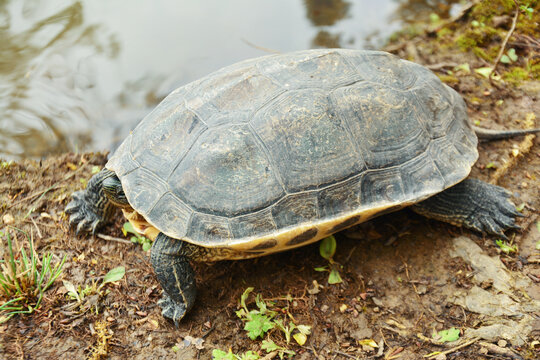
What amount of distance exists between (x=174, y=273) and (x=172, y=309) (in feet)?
1.22

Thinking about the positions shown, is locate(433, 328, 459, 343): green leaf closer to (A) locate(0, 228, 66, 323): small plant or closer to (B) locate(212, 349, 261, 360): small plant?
(B) locate(212, 349, 261, 360): small plant

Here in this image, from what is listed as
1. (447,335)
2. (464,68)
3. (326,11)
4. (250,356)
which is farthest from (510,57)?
(250,356)

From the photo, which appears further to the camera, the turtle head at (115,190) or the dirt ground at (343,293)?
the turtle head at (115,190)

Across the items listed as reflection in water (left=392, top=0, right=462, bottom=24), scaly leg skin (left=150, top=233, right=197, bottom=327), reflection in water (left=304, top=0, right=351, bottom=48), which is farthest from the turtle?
reflection in water (left=392, top=0, right=462, bottom=24)

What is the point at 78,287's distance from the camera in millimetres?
3738

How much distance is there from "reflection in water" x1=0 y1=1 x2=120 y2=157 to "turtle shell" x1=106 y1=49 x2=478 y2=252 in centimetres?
294

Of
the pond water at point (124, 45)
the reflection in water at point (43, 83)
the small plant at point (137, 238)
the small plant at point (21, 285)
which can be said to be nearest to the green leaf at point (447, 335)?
the small plant at point (137, 238)

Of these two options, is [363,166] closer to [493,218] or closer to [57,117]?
[493,218]

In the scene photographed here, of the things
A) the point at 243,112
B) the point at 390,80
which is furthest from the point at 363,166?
the point at 243,112

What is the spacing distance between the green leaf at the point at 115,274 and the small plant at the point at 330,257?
6.40 feet

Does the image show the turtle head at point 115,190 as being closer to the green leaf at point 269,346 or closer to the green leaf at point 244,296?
the green leaf at point 244,296

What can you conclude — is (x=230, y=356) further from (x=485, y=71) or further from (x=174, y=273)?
(x=485, y=71)

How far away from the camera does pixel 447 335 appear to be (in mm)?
3141

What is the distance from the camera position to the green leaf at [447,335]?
122 inches
